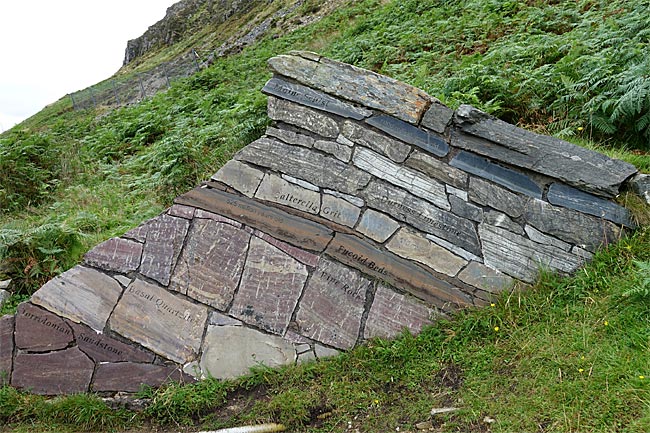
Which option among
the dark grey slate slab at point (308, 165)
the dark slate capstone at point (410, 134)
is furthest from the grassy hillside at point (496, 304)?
the dark slate capstone at point (410, 134)

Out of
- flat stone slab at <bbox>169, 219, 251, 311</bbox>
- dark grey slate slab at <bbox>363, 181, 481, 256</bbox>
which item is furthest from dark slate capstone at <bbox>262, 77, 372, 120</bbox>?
flat stone slab at <bbox>169, 219, 251, 311</bbox>

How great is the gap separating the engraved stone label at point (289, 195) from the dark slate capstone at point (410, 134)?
829 mm

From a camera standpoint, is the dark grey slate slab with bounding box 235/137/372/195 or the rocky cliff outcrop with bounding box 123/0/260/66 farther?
the rocky cliff outcrop with bounding box 123/0/260/66

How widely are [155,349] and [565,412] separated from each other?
9.45 ft

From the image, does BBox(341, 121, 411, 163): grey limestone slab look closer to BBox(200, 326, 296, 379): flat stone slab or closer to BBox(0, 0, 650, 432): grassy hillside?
BBox(0, 0, 650, 432): grassy hillside

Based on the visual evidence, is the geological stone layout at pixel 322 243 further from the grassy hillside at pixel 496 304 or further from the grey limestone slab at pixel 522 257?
the grassy hillside at pixel 496 304

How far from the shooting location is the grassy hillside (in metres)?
3.28

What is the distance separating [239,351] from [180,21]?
47244 millimetres

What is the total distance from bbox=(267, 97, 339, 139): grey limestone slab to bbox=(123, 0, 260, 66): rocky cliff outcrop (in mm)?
34102

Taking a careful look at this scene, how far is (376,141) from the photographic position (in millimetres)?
4367

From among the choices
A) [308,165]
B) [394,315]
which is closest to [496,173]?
[394,315]

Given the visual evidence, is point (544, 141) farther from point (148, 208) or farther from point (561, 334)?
point (148, 208)

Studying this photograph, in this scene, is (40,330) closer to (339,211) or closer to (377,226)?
(339,211)

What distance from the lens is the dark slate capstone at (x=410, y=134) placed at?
14.2 ft
